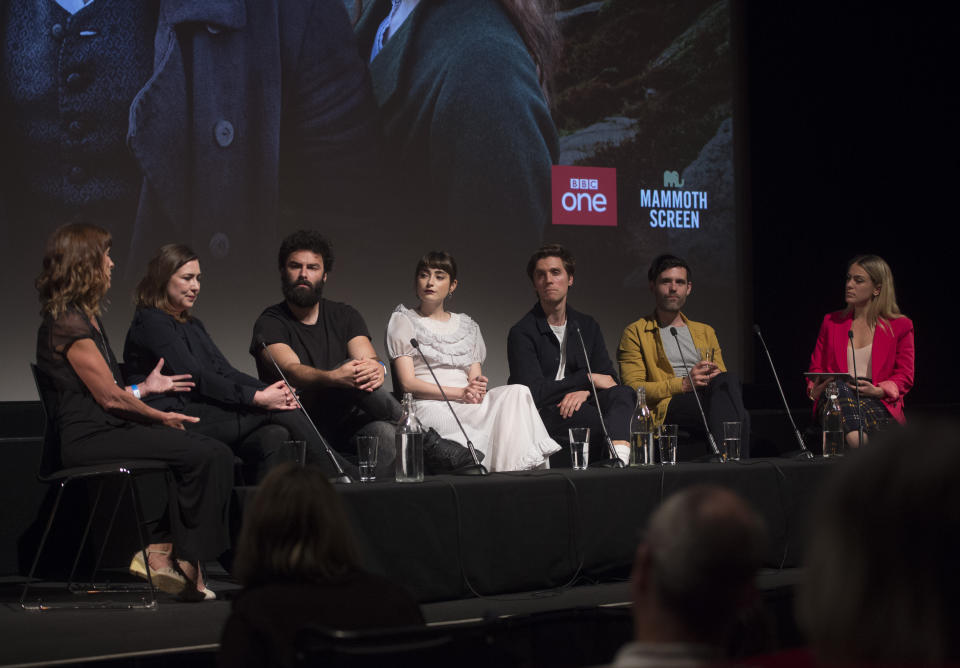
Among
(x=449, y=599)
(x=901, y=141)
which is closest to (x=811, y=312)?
(x=901, y=141)

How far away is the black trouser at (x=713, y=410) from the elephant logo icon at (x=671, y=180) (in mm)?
1816

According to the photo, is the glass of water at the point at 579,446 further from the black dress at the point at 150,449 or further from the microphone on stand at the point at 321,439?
the black dress at the point at 150,449

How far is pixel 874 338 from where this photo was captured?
15.0ft

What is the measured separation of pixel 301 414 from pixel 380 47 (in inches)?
93.3

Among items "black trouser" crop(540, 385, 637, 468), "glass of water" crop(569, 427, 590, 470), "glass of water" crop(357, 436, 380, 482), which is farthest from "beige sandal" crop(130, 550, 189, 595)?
"black trouser" crop(540, 385, 637, 468)

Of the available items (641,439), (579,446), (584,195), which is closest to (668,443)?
(641,439)

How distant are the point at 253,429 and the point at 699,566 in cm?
280

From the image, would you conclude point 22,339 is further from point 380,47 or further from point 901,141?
point 901,141

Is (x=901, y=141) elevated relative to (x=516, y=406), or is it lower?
elevated

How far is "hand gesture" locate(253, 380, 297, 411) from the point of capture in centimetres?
344

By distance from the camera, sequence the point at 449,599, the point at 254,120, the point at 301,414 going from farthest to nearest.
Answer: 1. the point at 254,120
2. the point at 301,414
3. the point at 449,599

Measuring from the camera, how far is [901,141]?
20.6 feet

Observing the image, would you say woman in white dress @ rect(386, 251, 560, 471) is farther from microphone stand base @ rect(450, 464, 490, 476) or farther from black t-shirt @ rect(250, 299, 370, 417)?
microphone stand base @ rect(450, 464, 490, 476)

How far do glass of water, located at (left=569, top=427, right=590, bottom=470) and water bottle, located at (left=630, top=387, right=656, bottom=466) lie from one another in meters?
0.17
